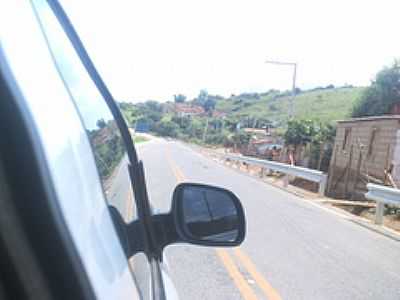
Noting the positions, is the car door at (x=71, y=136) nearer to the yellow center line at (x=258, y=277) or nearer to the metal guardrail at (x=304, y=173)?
the yellow center line at (x=258, y=277)

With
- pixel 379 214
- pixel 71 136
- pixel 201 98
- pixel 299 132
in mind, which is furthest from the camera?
pixel 201 98

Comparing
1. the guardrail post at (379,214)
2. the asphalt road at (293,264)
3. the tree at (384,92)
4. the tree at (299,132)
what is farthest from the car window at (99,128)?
the tree at (384,92)

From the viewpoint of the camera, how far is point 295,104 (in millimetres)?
123375

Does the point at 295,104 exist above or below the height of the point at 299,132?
below

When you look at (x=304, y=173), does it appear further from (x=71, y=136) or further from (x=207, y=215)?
(x=71, y=136)

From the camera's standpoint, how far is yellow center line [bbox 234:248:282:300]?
5.45 m

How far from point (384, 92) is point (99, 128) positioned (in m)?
41.5

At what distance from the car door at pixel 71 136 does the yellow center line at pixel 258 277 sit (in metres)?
4.04

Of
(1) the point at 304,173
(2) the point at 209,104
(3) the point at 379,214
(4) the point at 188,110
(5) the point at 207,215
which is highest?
(5) the point at 207,215

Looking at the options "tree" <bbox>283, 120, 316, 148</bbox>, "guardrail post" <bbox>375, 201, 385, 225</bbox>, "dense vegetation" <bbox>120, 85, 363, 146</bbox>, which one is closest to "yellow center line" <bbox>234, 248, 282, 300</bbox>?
"guardrail post" <bbox>375, 201, 385, 225</bbox>

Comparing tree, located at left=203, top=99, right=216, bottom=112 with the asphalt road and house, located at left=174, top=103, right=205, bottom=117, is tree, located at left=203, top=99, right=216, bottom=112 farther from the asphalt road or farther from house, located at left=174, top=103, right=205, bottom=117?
the asphalt road

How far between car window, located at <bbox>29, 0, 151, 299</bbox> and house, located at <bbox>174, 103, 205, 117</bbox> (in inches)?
4942

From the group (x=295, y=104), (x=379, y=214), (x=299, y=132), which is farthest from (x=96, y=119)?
(x=295, y=104)

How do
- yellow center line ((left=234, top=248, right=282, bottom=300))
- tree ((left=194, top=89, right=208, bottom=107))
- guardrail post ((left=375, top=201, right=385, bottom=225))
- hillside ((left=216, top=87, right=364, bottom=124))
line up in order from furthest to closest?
tree ((left=194, top=89, right=208, bottom=107))
hillside ((left=216, top=87, right=364, bottom=124))
guardrail post ((left=375, top=201, right=385, bottom=225))
yellow center line ((left=234, top=248, right=282, bottom=300))
